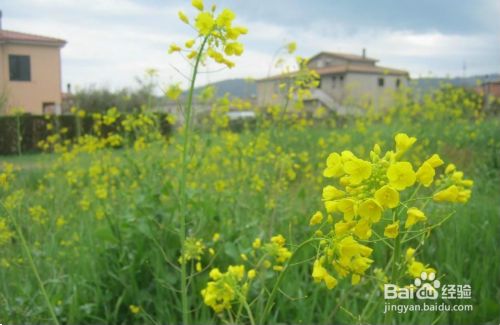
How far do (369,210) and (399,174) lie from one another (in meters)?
0.08

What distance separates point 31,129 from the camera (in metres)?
10.5

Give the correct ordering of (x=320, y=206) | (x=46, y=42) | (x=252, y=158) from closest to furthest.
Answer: (x=320, y=206), (x=252, y=158), (x=46, y=42)

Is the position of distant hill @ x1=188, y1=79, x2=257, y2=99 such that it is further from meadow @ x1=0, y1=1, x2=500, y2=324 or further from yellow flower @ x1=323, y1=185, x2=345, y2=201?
yellow flower @ x1=323, y1=185, x2=345, y2=201

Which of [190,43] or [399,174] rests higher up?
[190,43]

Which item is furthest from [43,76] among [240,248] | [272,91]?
[240,248]

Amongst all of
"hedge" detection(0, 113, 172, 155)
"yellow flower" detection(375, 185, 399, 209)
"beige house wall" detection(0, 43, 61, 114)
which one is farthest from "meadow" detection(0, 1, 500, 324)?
"beige house wall" detection(0, 43, 61, 114)

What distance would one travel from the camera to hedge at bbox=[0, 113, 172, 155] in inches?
158

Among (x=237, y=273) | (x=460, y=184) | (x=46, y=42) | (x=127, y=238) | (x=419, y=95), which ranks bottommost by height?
(x=127, y=238)

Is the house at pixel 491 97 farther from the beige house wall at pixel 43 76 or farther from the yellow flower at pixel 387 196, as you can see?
the yellow flower at pixel 387 196

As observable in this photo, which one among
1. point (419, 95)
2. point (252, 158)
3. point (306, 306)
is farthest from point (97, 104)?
point (306, 306)

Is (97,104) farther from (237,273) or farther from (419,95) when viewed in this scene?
(237,273)

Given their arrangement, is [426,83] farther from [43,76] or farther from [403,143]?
[403,143]

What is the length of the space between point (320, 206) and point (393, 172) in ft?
7.29

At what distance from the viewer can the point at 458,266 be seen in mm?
2691
